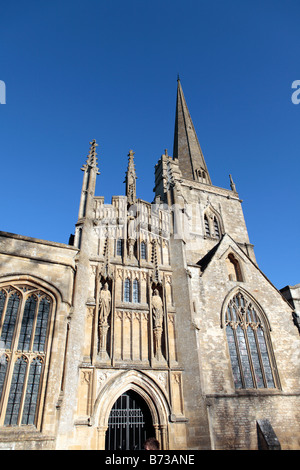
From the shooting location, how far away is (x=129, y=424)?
11039mm

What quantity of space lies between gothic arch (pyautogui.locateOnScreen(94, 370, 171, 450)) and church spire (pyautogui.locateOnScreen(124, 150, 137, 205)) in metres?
7.94

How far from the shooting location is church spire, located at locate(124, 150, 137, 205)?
16.0 meters

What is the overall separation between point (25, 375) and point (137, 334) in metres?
4.22

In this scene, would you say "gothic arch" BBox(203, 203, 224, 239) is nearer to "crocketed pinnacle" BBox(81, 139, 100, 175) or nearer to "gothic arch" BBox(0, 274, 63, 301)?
"crocketed pinnacle" BBox(81, 139, 100, 175)

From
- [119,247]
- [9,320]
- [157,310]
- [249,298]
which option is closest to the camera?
[9,320]

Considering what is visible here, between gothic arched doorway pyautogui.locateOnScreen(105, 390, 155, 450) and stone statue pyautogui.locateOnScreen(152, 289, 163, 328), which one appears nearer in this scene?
gothic arched doorway pyautogui.locateOnScreen(105, 390, 155, 450)

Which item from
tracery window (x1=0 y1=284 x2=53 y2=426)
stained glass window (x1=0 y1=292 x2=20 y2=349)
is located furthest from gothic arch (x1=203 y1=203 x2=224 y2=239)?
stained glass window (x1=0 y1=292 x2=20 y2=349)

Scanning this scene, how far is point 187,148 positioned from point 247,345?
20148mm

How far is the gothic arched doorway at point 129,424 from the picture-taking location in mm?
10703

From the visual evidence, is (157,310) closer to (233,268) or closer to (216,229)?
(233,268)

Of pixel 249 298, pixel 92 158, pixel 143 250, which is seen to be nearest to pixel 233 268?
pixel 249 298

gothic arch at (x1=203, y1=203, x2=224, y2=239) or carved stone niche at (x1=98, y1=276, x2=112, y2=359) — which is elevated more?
gothic arch at (x1=203, y1=203, x2=224, y2=239)

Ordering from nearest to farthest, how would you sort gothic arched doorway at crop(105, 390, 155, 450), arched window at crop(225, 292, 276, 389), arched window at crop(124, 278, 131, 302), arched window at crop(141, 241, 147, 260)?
1. gothic arched doorway at crop(105, 390, 155, 450)
2. arched window at crop(124, 278, 131, 302)
3. arched window at crop(225, 292, 276, 389)
4. arched window at crop(141, 241, 147, 260)

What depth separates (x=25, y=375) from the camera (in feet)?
31.5
